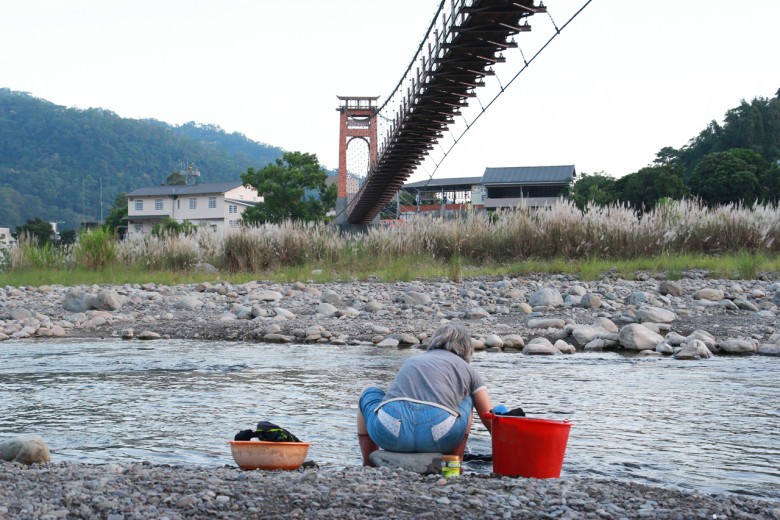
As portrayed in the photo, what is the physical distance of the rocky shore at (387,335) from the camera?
2627mm

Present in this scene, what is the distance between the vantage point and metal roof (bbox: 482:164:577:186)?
60.8 metres

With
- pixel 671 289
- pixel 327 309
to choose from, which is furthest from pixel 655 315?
pixel 327 309

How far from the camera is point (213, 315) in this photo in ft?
33.6

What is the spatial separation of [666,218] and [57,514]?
525 inches

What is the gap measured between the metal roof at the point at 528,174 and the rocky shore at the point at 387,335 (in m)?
49.2

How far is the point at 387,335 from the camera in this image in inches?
328

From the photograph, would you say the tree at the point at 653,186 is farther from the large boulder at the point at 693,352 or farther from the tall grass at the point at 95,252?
the large boulder at the point at 693,352

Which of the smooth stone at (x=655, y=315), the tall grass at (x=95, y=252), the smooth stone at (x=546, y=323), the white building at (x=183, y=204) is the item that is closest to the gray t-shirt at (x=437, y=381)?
the smooth stone at (x=546, y=323)

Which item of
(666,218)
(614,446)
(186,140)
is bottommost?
(614,446)

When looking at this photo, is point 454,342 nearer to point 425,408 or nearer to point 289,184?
point 425,408

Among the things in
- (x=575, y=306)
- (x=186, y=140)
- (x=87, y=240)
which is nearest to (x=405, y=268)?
(x=575, y=306)

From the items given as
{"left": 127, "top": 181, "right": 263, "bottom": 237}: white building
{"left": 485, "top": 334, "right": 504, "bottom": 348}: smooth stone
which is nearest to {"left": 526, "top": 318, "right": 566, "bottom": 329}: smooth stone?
{"left": 485, "top": 334, "right": 504, "bottom": 348}: smooth stone

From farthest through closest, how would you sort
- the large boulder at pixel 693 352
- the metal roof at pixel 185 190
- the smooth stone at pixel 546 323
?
the metal roof at pixel 185 190
the smooth stone at pixel 546 323
the large boulder at pixel 693 352

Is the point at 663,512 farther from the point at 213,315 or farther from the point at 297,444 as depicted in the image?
the point at 213,315
